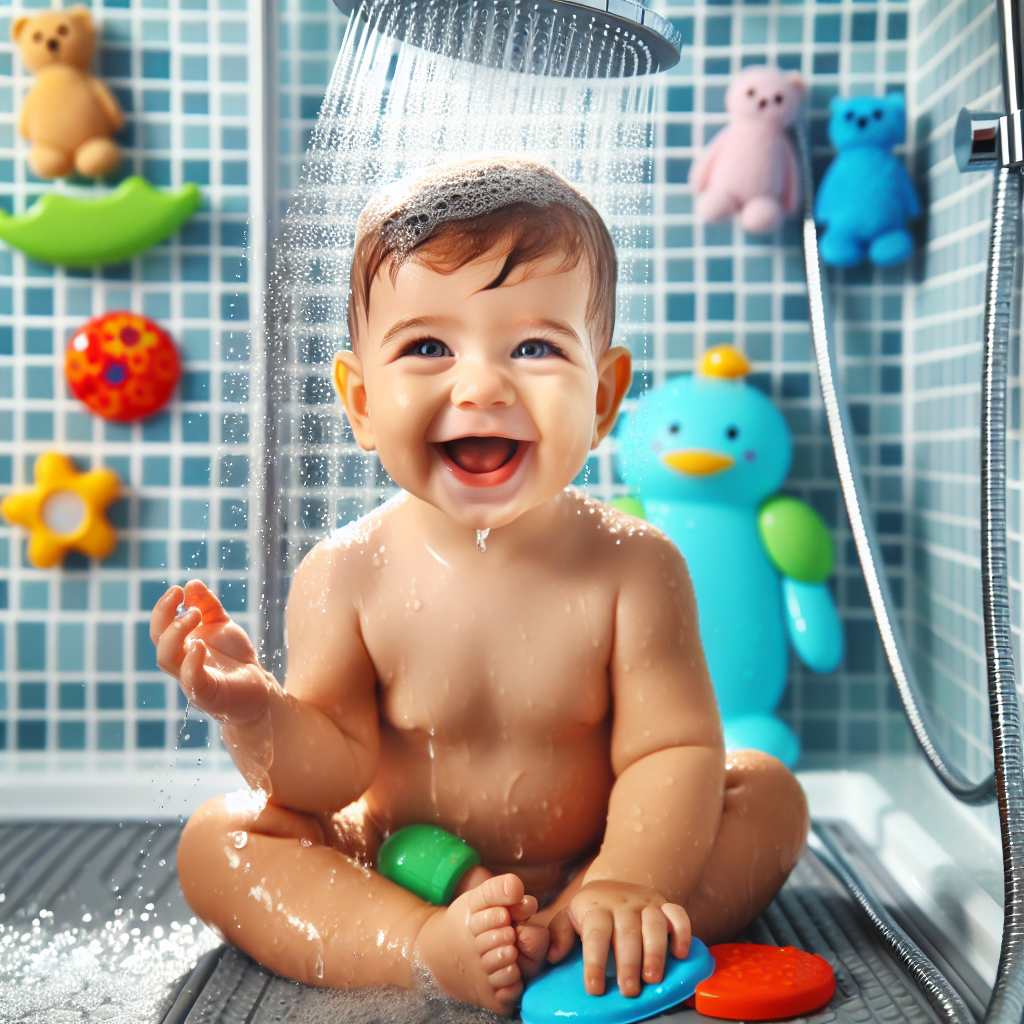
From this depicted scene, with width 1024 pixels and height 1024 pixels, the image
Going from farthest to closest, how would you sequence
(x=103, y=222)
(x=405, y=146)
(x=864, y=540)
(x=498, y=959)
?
(x=103, y=222) → (x=864, y=540) → (x=405, y=146) → (x=498, y=959)

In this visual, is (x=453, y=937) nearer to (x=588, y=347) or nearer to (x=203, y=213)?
(x=588, y=347)

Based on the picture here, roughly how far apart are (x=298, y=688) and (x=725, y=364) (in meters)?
0.70

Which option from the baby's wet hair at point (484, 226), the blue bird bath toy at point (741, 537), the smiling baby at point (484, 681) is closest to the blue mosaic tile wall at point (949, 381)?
the blue bird bath toy at point (741, 537)

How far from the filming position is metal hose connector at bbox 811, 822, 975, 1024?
1.95ft

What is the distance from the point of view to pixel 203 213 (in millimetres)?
1237

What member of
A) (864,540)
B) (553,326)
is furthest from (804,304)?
(553,326)

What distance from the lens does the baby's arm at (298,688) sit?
0.59 metres

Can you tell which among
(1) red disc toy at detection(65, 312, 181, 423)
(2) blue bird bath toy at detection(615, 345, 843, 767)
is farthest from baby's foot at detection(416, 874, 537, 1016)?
(1) red disc toy at detection(65, 312, 181, 423)

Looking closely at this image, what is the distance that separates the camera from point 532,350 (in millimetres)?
596

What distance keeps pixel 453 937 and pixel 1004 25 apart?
64 centimetres

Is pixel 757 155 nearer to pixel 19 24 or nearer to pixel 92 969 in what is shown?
pixel 19 24

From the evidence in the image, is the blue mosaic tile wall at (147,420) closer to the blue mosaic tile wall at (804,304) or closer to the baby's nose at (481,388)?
the blue mosaic tile wall at (804,304)

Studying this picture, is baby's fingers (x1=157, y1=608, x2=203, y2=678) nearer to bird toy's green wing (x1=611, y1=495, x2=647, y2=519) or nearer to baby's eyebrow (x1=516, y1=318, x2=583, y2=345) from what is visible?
baby's eyebrow (x1=516, y1=318, x2=583, y2=345)

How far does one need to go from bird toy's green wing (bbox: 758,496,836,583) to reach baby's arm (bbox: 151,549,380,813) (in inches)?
24.1
